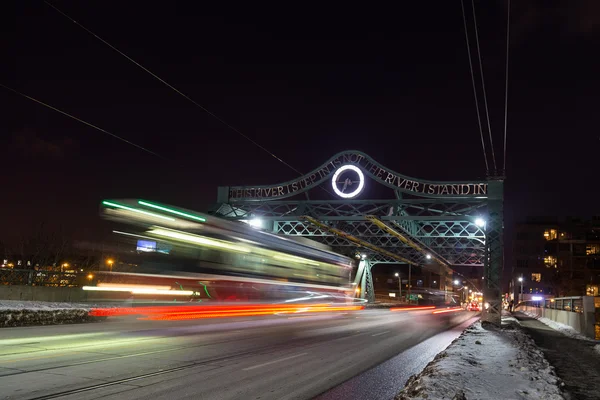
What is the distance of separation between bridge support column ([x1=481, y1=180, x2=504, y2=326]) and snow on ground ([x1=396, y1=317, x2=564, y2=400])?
55.9ft

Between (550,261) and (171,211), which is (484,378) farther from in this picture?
(550,261)

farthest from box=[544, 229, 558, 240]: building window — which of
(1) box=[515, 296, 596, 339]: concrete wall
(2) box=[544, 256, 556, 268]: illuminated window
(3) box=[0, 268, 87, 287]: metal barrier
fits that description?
(3) box=[0, 268, 87, 287]: metal barrier

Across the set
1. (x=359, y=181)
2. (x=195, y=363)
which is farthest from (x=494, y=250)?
(x=195, y=363)

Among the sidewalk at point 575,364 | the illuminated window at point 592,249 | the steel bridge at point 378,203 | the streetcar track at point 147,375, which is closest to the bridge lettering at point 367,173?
the steel bridge at point 378,203

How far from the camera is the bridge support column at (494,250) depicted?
3111cm

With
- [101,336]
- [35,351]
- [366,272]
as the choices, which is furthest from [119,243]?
A: [366,272]

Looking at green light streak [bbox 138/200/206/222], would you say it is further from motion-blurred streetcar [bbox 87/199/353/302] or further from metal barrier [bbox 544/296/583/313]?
metal barrier [bbox 544/296/583/313]

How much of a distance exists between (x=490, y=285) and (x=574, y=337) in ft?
29.5

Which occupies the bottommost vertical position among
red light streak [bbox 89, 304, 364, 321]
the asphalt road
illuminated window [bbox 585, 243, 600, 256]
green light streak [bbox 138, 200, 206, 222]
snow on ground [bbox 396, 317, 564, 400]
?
the asphalt road

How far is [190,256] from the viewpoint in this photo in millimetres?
16234

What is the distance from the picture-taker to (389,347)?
16.5 m

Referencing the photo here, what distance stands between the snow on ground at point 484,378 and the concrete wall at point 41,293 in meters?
19.9

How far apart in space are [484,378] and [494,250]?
23.9 metres

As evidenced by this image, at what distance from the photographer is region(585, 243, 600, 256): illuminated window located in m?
99.4
